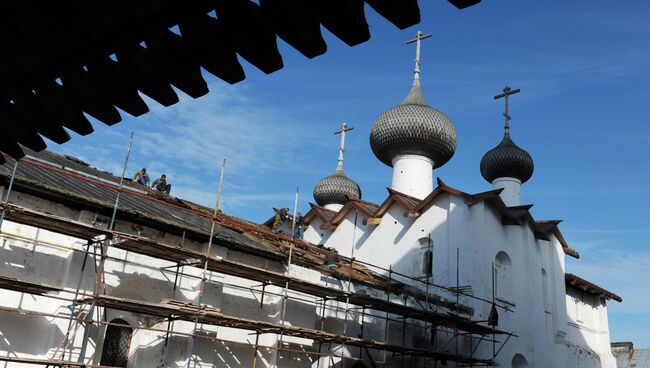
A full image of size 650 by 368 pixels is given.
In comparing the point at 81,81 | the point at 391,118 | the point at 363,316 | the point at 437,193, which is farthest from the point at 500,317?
the point at 81,81

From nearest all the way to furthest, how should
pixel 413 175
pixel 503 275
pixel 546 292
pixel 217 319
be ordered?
pixel 217 319 → pixel 503 275 → pixel 546 292 → pixel 413 175

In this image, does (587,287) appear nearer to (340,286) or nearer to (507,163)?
(507,163)

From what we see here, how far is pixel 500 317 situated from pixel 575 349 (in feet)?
20.9

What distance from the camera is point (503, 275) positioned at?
2114 centimetres

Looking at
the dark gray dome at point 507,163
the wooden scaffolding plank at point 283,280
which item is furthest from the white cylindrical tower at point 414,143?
the wooden scaffolding plank at point 283,280

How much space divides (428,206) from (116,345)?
12.1m

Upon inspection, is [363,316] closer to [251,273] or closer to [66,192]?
[251,273]

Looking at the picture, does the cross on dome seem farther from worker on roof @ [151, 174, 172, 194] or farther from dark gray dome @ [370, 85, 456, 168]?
worker on roof @ [151, 174, 172, 194]

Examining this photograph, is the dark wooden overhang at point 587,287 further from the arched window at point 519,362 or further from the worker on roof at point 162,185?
the worker on roof at point 162,185

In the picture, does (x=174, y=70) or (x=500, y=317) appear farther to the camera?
(x=500, y=317)

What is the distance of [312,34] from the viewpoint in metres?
2.35

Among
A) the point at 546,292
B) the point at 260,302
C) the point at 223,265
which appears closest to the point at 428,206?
the point at 546,292

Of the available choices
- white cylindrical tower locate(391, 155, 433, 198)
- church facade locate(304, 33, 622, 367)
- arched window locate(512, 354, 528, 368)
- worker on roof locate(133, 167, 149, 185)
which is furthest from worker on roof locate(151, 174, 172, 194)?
arched window locate(512, 354, 528, 368)

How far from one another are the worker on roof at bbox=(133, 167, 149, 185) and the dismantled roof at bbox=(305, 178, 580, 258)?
824cm
